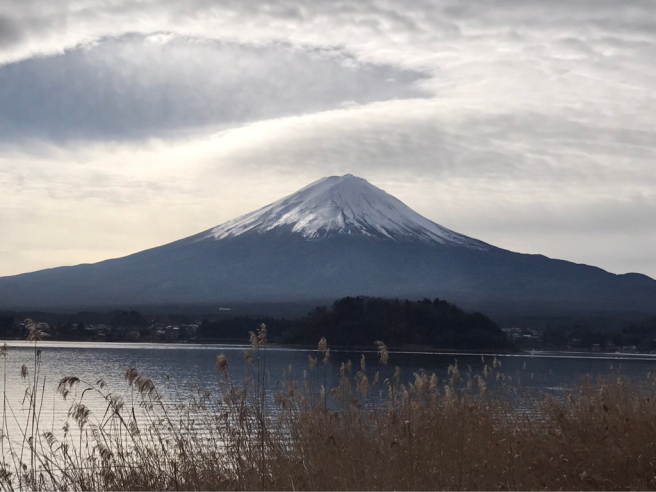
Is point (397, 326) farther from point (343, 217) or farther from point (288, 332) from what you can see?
point (343, 217)

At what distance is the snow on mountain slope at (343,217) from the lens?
141m

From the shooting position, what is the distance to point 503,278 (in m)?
126

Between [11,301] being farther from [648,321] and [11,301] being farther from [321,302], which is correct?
[648,321]

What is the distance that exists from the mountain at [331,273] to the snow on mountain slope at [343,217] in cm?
32

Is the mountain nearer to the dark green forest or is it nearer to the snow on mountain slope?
the snow on mountain slope

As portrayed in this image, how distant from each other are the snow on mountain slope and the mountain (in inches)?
12.4

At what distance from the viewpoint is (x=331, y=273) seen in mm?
125625

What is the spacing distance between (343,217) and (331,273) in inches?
920

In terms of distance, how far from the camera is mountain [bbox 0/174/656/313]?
11281cm

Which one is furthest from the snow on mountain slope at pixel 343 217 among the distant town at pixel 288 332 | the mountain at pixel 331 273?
the distant town at pixel 288 332

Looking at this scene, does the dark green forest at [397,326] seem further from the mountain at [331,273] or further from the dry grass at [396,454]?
the dry grass at [396,454]

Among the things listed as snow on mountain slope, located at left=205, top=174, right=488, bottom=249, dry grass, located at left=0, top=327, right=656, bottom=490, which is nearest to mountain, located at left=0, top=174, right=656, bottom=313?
snow on mountain slope, located at left=205, top=174, right=488, bottom=249

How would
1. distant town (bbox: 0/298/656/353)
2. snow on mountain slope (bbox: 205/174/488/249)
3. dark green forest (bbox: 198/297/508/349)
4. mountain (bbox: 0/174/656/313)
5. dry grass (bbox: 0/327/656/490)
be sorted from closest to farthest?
dry grass (bbox: 0/327/656/490) < dark green forest (bbox: 198/297/508/349) < distant town (bbox: 0/298/656/353) < mountain (bbox: 0/174/656/313) < snow on mountain slope (bbox: 205/174/488/249)

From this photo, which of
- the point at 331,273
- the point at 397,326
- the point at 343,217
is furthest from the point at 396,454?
the point at 343,217
